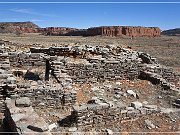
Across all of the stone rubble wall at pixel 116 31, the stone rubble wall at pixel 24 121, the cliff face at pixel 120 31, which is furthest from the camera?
the cliff face at pixel 120 31

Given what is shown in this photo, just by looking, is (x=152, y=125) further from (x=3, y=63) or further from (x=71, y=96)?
(x=3, y=63)

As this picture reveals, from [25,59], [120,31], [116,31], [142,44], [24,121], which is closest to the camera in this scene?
[24,121]

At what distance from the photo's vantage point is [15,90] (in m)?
10.5

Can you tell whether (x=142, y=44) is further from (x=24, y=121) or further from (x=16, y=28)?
(x=16, y=28)

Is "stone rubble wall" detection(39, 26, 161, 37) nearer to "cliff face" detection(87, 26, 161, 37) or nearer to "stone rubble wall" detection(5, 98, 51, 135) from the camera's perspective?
"cliff face" detection(87, 26, 161, 37)

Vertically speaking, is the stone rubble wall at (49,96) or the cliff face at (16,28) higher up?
the cliff face at (16,28)

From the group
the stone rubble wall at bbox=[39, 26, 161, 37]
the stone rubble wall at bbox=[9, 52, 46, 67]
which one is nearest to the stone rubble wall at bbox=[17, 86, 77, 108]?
the stone rubble wall at bbox=[9, 52, 46, 67]

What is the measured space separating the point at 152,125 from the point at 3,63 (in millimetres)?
6396

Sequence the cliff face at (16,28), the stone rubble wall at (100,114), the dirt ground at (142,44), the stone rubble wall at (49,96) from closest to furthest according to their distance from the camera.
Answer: the stone rubble wall at (100,114), the stone rubble wall at (49,96), the dirt ground at (142,44), the cliff face at (16,28)

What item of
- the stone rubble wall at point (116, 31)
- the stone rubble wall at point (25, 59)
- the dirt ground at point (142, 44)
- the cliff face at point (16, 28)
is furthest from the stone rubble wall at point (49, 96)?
the stone rubble wall at point (116, 31)

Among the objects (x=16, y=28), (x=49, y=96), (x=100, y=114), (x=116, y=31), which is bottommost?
(x=100, y=114)

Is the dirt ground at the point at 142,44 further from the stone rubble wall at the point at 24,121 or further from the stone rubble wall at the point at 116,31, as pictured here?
the stone rubble wall at the point at 116,31

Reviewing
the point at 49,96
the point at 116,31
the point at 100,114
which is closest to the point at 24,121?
the point at 100,114

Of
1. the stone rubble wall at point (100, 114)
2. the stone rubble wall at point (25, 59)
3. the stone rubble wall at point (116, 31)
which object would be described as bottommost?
the stone rubble wall at point (100, 114)
